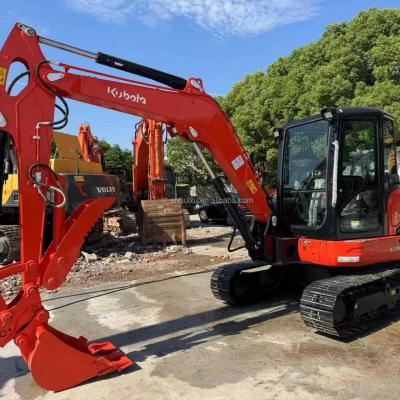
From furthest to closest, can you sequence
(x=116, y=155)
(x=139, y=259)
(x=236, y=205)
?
(x=116, y=155) < (x=139, y=259) < (x=236, y=205)

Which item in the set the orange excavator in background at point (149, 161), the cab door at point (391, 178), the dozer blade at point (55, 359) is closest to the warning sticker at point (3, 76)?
the dozer blade at point (55, 359)

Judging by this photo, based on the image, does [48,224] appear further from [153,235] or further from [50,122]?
[50,122]

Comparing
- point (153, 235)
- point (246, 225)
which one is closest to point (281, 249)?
point (246, 225)

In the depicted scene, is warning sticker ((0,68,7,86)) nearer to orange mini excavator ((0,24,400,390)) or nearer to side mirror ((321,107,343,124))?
orange mini excavator ((0,24,400,390))

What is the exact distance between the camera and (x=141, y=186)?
1592 cm

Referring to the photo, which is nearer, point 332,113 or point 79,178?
point 332,113

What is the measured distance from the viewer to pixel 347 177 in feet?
18.3

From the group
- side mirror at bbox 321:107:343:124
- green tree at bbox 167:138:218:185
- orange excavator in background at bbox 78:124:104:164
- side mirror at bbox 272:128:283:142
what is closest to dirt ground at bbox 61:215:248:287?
orange excavator in background at bbox 78:124:104:164

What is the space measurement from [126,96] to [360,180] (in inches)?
116

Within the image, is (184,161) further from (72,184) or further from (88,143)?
(72,184)

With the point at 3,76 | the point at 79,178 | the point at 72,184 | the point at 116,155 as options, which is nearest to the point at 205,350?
the point at 3,76

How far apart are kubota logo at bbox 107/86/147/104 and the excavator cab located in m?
2.23

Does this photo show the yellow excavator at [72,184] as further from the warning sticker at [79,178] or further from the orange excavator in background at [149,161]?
the orange excavator in background at [149,161]

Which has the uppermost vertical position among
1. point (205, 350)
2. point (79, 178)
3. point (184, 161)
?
point (184, 161)
